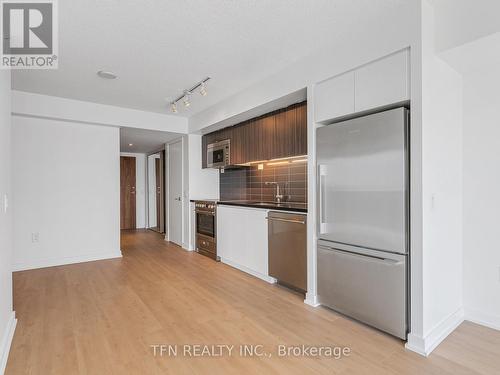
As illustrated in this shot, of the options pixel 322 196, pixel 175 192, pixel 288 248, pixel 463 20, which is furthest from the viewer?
pixel 175 192

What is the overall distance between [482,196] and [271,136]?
2.26 meters

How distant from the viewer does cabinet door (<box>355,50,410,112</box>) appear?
207cm

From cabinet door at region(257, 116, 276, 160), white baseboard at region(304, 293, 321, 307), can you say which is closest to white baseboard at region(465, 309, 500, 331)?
white baseboard at region(304, 293, 321, 307)

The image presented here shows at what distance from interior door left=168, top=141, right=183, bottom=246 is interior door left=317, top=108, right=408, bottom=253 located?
3565 millimetres

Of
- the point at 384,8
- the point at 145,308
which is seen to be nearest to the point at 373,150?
the point at 384,8

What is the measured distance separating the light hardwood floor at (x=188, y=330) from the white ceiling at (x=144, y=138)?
255 centimetres

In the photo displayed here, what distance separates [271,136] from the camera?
12.1 ft

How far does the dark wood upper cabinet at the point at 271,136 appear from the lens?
3260 mm

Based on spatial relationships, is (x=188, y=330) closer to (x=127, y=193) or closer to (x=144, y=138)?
(x=144, y=138)

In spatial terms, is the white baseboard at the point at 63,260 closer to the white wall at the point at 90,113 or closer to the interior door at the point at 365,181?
the white wall at the point at 90,113

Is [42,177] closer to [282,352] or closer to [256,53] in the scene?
[256,53]

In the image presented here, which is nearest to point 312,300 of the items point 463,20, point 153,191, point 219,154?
point 463,20

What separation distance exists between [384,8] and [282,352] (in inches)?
103

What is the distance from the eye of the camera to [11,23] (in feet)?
7.20
